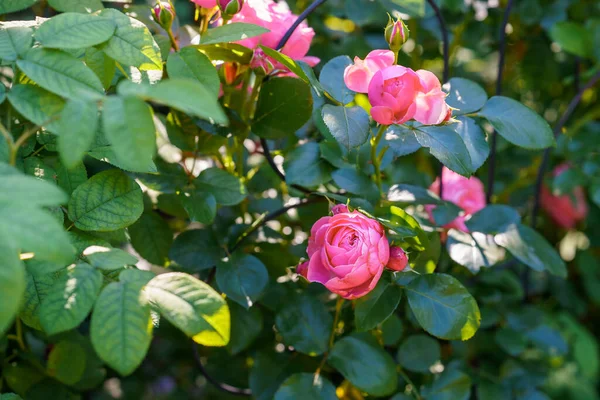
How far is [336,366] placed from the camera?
27.4 inches

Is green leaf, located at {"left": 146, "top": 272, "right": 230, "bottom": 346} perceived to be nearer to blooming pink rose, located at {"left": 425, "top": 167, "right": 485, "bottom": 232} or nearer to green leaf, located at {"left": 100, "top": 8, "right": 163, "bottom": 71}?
green leaf, located at {"left": 100, "top": 8, "right": 163, "bottom": 71}

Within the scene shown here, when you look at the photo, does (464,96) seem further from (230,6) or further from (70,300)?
(70,300)

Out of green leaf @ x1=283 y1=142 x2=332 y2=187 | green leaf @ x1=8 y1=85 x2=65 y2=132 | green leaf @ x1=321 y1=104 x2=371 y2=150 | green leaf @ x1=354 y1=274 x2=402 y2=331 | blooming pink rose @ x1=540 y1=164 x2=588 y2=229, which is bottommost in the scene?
blooming pink rose @ x1=540 y1=164 x2=588 y2=229

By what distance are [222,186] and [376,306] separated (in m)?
0.24

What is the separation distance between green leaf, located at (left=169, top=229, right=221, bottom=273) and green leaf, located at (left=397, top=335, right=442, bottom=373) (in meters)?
0.29

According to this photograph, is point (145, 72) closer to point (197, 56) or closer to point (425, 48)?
point (197, 56)

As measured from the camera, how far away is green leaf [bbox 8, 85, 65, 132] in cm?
49

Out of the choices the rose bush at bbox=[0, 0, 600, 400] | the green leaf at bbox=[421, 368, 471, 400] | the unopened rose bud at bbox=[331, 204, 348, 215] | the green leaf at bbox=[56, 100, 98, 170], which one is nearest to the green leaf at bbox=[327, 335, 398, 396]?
the rose bush at bbox=[0, 0, 600, 400]

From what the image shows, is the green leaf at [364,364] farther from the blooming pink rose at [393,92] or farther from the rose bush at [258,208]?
the blooming pink rose at [393,92]

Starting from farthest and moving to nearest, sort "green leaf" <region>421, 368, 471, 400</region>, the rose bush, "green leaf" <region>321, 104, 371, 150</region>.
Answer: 1. "green leaf" <region>421, 368, 471, 400</region>
2. "green leaf" <region>321, 104, 371, 150</region>
3. the rose bush

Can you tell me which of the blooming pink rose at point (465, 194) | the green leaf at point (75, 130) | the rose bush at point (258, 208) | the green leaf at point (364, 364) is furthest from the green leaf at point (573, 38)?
the green leaf at point (75, 130)

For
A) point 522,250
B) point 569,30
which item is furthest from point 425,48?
point 522,250

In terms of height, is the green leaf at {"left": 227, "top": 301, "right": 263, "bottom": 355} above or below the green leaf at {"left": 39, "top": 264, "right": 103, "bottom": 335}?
below

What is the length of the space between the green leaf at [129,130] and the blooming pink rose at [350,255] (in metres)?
0.22
